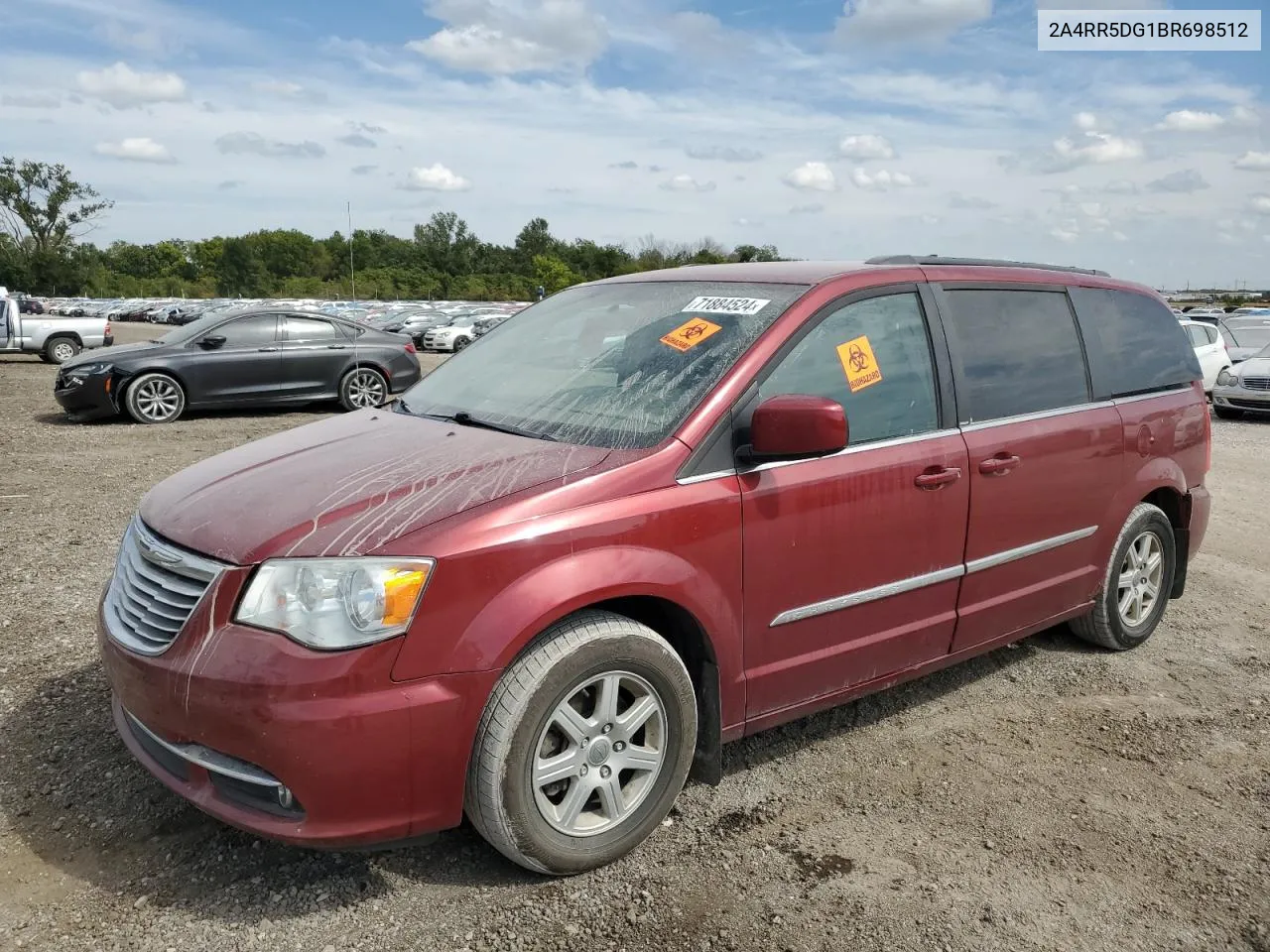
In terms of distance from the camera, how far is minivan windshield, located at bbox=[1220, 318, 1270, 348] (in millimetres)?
17625

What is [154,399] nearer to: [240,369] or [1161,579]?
[240,369]

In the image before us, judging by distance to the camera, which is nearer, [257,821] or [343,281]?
[257,821]

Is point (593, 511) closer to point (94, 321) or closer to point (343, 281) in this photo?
point (94, 321)

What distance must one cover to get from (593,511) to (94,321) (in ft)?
75.1

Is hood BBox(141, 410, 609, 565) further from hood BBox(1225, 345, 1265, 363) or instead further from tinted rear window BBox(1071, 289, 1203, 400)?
hood BBox(1225, 345, 1265, 363)

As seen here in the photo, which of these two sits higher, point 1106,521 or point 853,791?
point 1106,521

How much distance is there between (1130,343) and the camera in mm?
4574

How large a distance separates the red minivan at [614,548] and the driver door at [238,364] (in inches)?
371

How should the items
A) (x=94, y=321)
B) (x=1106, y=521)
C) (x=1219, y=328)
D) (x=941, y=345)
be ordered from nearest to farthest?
(x=941, y=345) < (x=1106, y=521) < (x=1219, y=328) < (x=94, y=321)

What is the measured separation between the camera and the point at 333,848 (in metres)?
2.51

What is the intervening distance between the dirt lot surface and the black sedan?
Answer: 828 centimetres

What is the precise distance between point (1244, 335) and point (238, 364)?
673 inches

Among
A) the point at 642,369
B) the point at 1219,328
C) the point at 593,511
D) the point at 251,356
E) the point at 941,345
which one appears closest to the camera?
the point at 593,511

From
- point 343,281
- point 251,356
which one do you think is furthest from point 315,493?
point 343,281
